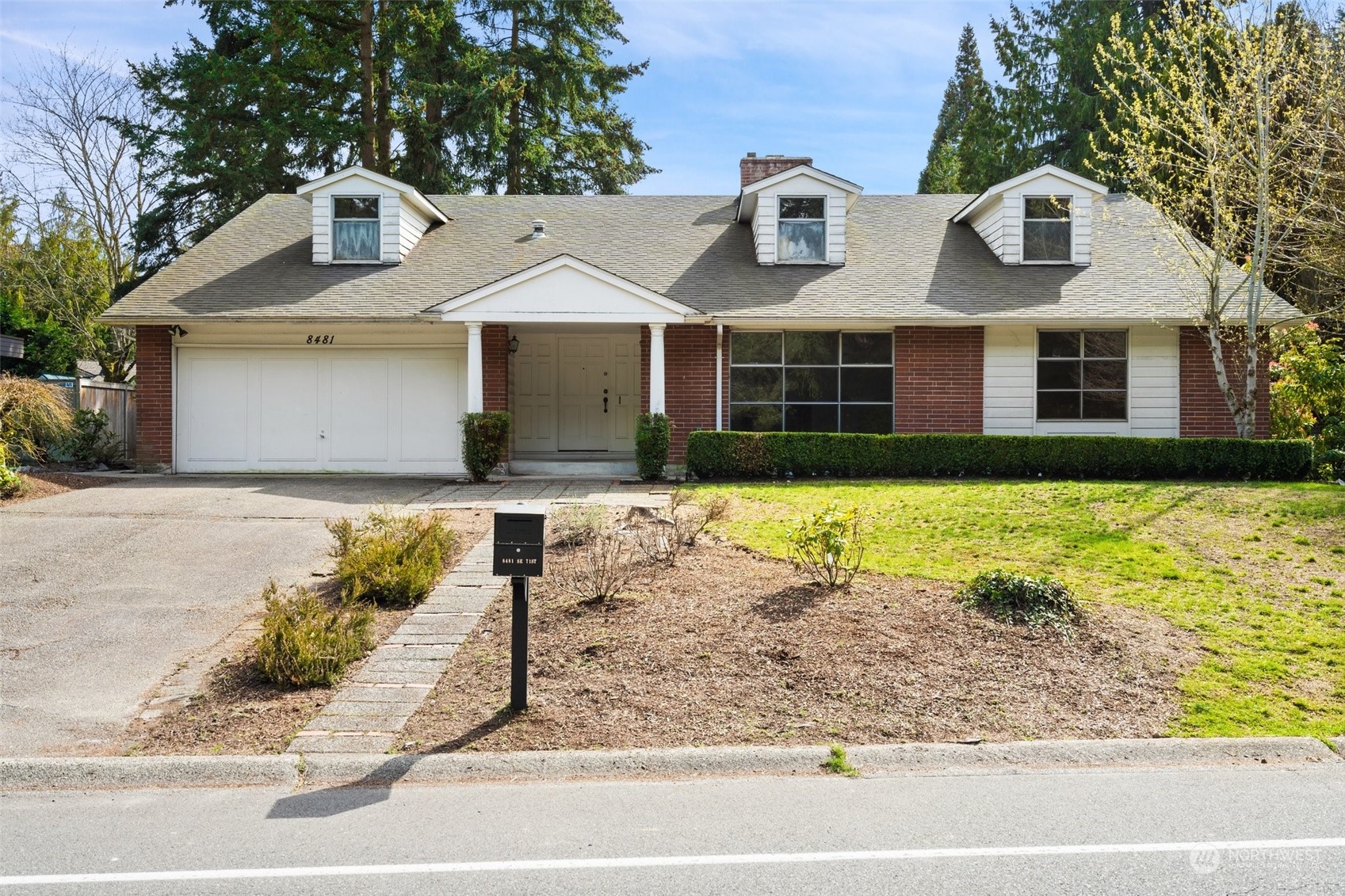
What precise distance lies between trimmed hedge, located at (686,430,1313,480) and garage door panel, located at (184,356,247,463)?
8177 mm

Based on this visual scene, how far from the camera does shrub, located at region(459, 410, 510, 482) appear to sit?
15.2 metres

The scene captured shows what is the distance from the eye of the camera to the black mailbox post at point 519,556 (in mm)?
5348

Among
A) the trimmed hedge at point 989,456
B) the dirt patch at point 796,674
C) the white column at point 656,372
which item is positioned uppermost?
the white column at point 656,372

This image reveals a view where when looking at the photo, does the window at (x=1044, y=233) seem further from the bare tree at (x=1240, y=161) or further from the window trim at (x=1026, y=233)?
the bare tree at (x=1240, y=161)

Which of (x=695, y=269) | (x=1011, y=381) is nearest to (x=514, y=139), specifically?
(x=695, y=269)

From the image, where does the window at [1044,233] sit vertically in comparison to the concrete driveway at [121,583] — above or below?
above

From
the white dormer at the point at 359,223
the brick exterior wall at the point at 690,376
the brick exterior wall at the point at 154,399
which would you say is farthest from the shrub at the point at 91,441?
the brick exterior wall at the point at 690,376

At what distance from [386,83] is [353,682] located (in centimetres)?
2604

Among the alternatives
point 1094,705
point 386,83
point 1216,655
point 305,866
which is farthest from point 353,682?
point 386,83

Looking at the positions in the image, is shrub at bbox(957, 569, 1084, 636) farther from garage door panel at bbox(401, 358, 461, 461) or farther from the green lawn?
garage door panel at bbox(401, 358, 461, 461)

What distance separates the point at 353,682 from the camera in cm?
602

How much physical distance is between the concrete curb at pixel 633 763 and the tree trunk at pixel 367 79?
25072mm

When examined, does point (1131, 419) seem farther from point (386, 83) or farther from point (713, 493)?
point (386, 83)

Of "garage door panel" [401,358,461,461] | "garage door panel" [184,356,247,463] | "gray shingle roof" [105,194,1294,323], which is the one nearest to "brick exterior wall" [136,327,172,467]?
"garage door panel" [184,356,247,463]
